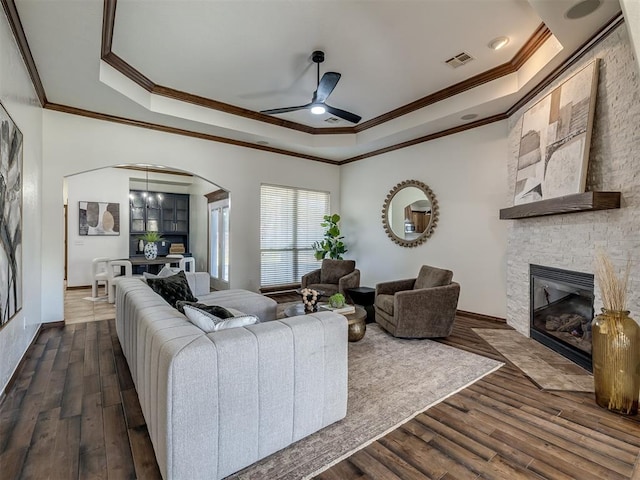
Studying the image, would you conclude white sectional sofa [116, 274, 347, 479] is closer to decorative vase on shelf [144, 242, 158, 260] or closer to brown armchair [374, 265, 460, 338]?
brown armchair [374, 265, 460, 338]

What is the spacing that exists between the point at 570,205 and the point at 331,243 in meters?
4.40

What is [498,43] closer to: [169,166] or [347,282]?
[347,282]

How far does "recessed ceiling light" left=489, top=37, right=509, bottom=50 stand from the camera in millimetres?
3320

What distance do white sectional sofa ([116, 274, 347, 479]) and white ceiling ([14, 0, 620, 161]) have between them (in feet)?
8.64

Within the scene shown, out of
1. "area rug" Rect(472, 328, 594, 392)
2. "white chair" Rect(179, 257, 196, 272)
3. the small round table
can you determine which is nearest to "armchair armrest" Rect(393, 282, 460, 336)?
the small round table

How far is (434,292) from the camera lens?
3.82 m

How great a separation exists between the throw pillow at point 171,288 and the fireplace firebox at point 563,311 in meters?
3.96

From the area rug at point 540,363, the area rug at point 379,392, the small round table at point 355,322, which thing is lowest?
the area rug at point 379,392

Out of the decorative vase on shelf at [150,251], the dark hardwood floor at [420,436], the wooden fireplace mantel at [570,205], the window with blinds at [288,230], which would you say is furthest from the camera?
the decorative vase on shelf at [150,251]

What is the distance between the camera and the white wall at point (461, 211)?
472 centimetres

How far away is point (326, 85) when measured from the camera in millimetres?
3477

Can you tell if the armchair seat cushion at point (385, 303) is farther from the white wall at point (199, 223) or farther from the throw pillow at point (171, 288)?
the white wall at point (199, 223)

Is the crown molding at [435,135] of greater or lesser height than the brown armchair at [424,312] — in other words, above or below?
above

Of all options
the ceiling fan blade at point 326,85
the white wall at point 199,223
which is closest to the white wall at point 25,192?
the ceiling fan blade at point 326,85
